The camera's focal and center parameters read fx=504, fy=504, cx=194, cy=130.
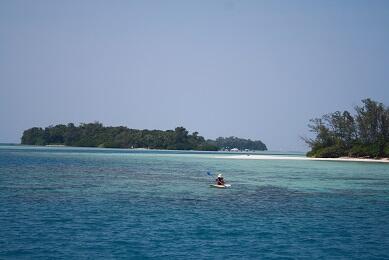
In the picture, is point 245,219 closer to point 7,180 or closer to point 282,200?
point 282,200

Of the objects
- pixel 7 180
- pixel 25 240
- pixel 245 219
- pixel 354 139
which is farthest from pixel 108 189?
pixel 354 139

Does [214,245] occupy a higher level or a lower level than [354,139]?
lower

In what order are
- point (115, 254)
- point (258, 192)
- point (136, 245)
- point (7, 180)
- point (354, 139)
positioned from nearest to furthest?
point (115, 254) → point (136, 245) → point (258, 192) → point (7, 180) → point (354, 139)

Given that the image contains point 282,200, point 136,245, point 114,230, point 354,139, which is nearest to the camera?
point 136,245

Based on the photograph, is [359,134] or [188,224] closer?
[188,224]

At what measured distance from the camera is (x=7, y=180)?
5469 cm

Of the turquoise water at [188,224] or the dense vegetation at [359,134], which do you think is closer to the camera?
the turquoise water at [188,224]

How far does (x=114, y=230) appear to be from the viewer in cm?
2647

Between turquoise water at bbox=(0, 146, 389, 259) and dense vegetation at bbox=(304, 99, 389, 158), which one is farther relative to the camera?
dense vegetation at bbox=(304, 99, 389, 158)

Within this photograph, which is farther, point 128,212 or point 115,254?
point 128,212

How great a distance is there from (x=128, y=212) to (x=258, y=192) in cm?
1827

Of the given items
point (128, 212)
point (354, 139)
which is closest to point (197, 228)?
point (128, 212)

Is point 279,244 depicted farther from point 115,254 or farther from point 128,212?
point 128,212

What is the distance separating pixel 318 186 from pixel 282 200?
621 inches
